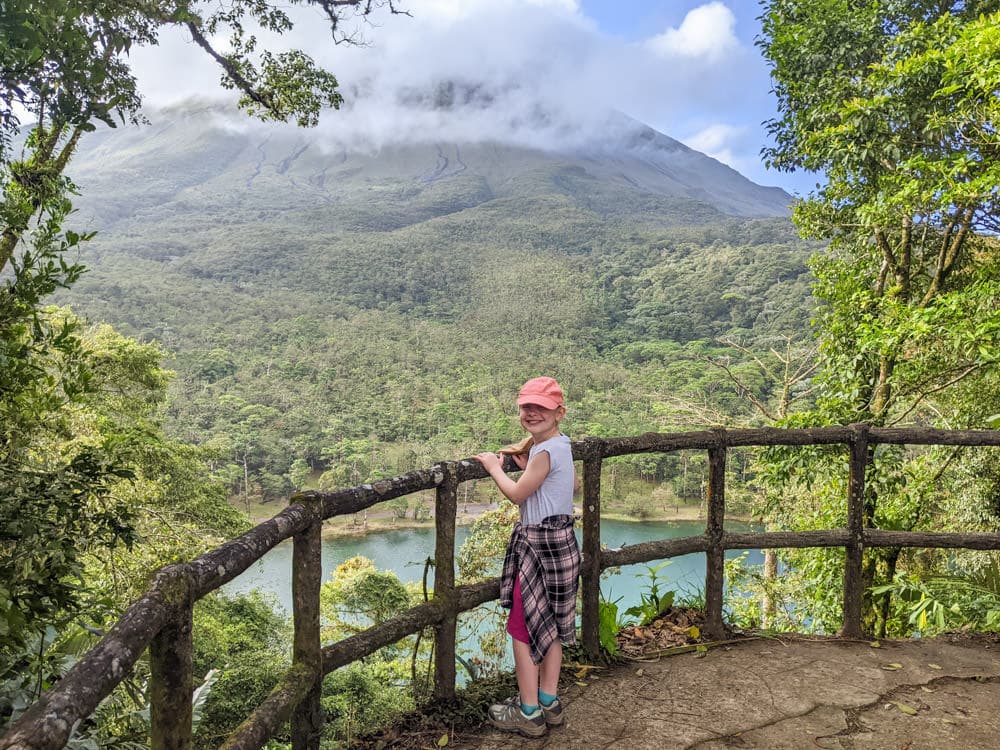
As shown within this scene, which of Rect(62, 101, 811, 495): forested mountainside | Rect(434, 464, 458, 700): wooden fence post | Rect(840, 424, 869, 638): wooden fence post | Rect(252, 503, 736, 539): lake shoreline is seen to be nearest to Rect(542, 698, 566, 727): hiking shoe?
Rect(434, 464, 458, 700): wooden fence post

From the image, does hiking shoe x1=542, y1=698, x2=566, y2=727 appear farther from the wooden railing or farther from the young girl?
the wooden railing

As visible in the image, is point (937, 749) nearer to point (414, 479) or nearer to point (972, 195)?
point (414, 479)

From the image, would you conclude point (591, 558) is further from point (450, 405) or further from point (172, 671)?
point (450, 405)

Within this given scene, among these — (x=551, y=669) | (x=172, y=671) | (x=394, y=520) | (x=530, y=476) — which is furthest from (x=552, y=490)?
(x=394, y=520)

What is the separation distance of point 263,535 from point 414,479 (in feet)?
2.23

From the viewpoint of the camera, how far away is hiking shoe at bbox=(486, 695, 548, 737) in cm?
248

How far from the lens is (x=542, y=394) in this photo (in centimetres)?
249

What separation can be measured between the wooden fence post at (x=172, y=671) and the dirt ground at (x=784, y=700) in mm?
1224

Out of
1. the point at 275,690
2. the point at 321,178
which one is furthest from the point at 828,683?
the point at 321,178

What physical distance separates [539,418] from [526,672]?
35.8 inches

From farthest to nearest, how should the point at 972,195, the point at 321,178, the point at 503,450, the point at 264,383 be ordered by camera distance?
the point at 321,178 < the point at 264,383 < the point at 972,195 < the point at 503,450

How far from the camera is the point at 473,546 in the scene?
1030 centimetres

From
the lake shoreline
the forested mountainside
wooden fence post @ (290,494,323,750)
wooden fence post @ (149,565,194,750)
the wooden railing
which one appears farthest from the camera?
the forested mountainside

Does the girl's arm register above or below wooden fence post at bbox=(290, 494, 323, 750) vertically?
above
